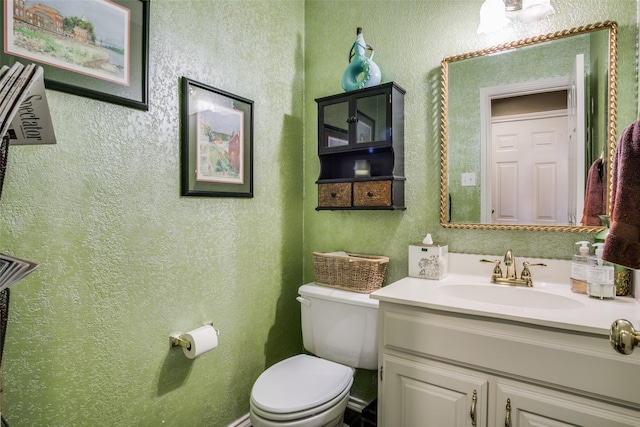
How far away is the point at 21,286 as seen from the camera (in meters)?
1.06

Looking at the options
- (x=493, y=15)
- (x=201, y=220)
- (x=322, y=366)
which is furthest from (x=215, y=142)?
A: (x=493, y=15)

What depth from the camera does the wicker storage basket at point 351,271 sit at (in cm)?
171

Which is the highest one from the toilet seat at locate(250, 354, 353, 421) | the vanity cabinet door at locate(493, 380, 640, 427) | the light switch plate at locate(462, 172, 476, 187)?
the light switch plate at locate(462, 172, 476, 187)

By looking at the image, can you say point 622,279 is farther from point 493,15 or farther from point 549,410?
point 493,15

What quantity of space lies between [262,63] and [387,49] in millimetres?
661

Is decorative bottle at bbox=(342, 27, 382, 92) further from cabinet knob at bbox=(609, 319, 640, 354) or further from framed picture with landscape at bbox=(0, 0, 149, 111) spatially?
cabinet knob at bbox=(609, 319, 640, 354)

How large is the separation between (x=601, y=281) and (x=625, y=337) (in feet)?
2.07

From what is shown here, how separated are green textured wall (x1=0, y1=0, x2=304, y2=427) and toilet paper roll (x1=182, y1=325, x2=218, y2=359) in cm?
7

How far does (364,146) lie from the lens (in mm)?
1766

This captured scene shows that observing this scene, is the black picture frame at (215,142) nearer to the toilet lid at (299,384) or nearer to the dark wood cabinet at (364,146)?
the dark wood cabinet at (364,146)

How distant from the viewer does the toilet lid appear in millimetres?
1322

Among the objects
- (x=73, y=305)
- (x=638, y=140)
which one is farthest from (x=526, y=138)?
(x=73, y=305)

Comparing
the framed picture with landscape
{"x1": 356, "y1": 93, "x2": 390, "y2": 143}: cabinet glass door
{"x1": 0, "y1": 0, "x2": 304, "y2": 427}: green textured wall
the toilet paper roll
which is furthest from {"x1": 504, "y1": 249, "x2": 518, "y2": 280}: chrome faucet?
the framed picture with landscape

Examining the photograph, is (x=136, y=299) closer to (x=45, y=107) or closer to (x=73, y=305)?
(x=73, y=305)
